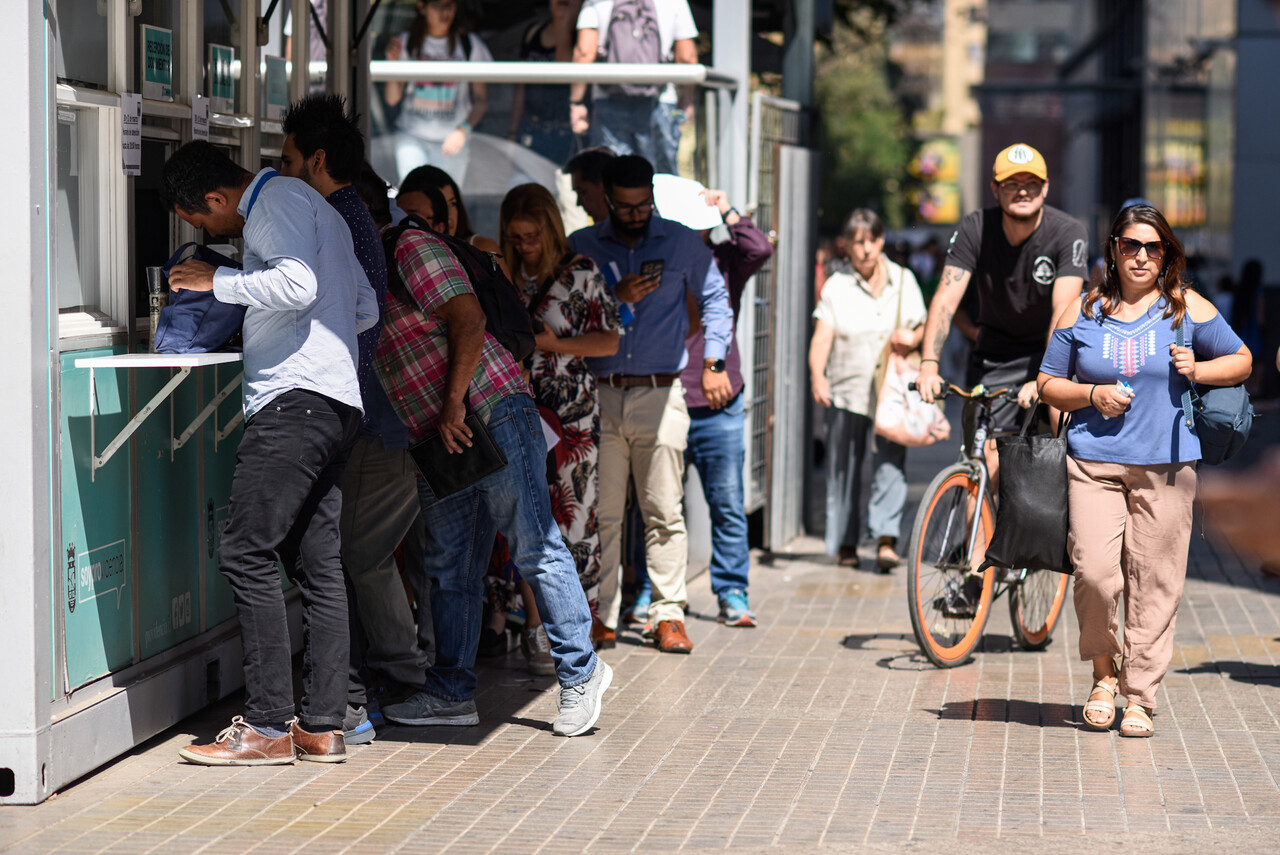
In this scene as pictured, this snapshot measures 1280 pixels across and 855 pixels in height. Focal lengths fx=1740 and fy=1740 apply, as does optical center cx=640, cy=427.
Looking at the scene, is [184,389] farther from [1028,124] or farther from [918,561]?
[1028,124]

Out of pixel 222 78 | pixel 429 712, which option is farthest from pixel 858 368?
pixel 222 78

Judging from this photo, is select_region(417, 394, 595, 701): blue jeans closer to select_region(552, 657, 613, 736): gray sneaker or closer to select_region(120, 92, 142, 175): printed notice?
select_region(552, 657, 613, 736): gray sneaker

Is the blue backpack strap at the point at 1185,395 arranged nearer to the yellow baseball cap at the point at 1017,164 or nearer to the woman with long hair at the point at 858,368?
the yellow baseball cap at the point at 1017,164

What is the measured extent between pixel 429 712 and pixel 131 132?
219cm

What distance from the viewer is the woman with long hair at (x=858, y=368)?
973 cm

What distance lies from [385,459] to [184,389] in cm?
73

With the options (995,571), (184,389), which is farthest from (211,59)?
(995,571)

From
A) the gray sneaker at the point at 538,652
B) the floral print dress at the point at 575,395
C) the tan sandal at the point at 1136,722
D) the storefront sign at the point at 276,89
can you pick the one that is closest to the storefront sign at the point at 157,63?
the storefront sign at the point at 276,89

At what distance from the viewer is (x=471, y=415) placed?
5.76 metres

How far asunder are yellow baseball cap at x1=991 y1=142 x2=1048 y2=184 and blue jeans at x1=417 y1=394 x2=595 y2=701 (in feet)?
8.07

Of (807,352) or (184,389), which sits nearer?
(184,389)

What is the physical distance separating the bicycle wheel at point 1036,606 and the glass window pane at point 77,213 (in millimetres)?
3962

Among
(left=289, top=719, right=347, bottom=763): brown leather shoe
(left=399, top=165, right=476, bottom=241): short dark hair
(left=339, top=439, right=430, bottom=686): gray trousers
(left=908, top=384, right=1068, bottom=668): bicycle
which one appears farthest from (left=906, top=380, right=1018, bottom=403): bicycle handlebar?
(left=289, top=719, right=347, bottom=763): brown leather shoe

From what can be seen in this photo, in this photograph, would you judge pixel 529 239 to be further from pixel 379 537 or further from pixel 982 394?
pixel 982 394
